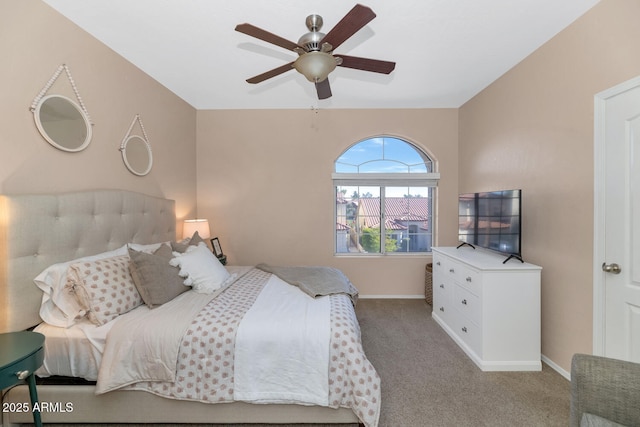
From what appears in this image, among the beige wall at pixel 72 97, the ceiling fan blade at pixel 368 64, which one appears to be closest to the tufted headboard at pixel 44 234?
the beige wall at pixel 72 97

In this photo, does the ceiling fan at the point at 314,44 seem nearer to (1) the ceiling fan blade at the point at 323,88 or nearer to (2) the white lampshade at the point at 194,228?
(1) the ceiling fan blade at the point at 323,88

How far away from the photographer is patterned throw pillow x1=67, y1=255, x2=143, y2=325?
159 centimetres

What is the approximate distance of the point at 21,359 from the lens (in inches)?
45.3

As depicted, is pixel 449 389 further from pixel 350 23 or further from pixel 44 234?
pixel 44 234

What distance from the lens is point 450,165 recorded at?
3.71 m

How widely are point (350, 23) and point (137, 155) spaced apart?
233cm

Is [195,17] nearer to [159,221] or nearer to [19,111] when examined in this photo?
[19,111]

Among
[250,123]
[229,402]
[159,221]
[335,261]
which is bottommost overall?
[229,402]

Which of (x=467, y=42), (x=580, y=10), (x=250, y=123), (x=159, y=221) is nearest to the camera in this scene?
(x=580, y=10)

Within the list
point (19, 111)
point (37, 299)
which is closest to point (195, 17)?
point (19, 111)

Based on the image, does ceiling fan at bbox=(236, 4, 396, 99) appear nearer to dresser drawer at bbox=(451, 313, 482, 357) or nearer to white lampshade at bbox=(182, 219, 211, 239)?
white lampshade at bbox=(182, 219, 211, 239)

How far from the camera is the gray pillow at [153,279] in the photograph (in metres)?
1.82

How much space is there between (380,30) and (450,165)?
2.33 metres

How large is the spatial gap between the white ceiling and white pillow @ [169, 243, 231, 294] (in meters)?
1.80
